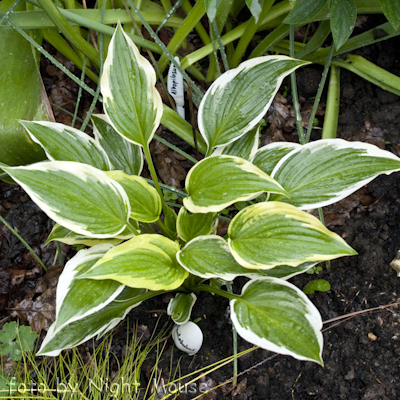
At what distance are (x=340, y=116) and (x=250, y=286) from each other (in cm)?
89

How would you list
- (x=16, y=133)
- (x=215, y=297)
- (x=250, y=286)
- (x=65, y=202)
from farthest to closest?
(x=215, y=297), (x=16, y=133), (x=250, y=286), (x=65, y=202)

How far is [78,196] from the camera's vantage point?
81cm

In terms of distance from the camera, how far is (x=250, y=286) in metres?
0.92

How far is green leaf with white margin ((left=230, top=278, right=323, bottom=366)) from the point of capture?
0.77 metres

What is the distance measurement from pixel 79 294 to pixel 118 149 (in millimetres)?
489

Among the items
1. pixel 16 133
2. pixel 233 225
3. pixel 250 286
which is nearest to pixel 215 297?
pixel 250 286

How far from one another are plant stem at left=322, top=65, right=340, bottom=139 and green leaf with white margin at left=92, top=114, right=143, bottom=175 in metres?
0.72

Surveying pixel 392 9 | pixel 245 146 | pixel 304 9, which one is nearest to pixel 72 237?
pixel 245 146

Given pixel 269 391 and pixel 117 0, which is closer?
pixel 269 391

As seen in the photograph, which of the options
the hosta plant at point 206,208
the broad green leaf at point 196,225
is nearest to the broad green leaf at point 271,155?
A: the hosta plant at point 206,208

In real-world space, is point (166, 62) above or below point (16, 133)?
above

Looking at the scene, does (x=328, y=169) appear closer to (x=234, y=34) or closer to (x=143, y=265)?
(x=143, y=265)

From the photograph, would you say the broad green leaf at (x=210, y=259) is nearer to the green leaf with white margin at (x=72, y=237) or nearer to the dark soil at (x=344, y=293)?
the green leaf with white margin at (x=72, y=237)

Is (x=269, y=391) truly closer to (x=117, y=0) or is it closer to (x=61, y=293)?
(x=61, y=293)
